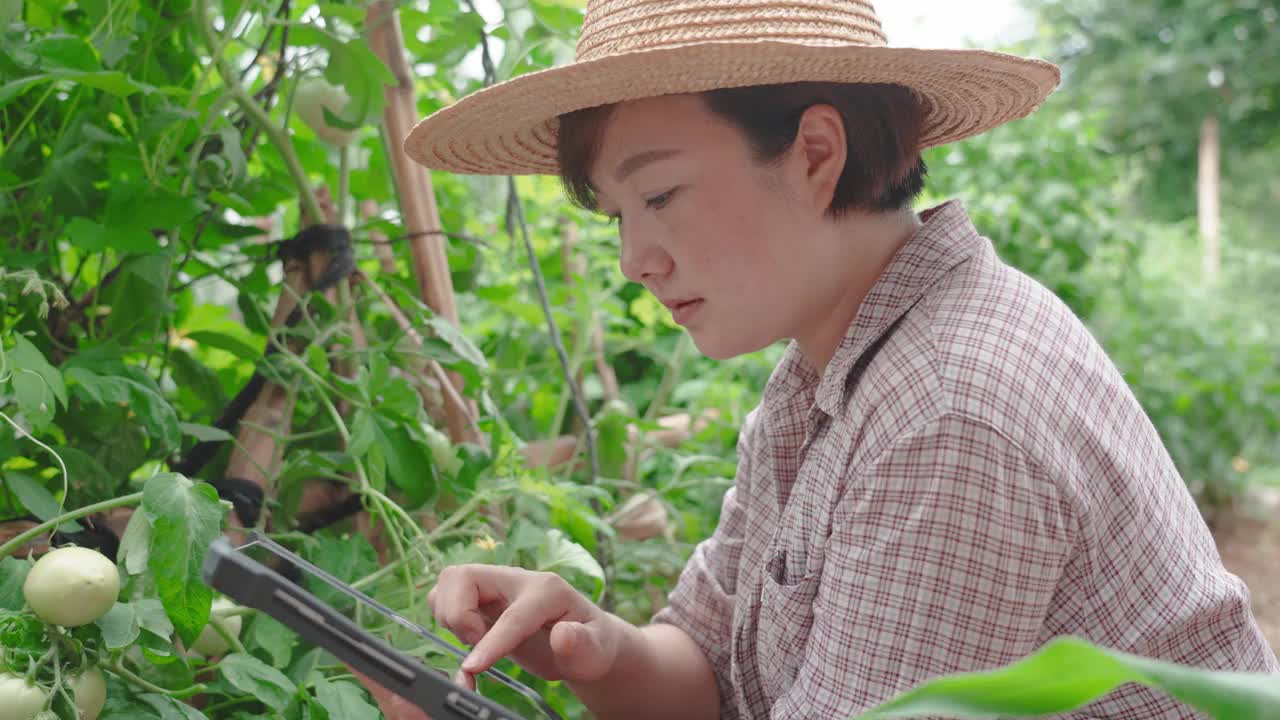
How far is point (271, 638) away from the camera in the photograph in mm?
980

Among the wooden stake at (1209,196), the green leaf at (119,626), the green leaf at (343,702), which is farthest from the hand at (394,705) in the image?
the wooden stake at (1209,196)

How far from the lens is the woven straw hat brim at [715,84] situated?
81 centimetres

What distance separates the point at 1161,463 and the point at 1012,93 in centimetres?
33

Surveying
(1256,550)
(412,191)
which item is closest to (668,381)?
(412,191)

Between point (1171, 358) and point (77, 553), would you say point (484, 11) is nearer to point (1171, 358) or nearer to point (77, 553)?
point (77, 553)

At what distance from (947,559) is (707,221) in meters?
0.31

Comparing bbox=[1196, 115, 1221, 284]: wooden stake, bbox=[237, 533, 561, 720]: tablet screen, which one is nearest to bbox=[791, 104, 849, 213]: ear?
bbox=[237, 533, 561, 720]: tablet screen

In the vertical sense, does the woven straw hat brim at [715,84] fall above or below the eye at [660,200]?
above

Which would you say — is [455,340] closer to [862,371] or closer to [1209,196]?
[862,371]

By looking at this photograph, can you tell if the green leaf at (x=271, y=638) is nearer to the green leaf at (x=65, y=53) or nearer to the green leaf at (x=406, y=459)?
the green leaf at (x=406, y=459)

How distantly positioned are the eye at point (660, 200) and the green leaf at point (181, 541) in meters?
0.39

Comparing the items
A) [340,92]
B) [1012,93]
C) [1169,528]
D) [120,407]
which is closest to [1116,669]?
[1169,528]

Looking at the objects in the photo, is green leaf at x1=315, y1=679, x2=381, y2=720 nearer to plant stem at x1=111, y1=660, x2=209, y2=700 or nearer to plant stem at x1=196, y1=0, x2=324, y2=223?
plant stem at x1=111, y1=660, x2=209, y2=700

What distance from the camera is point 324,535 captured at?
119cm
